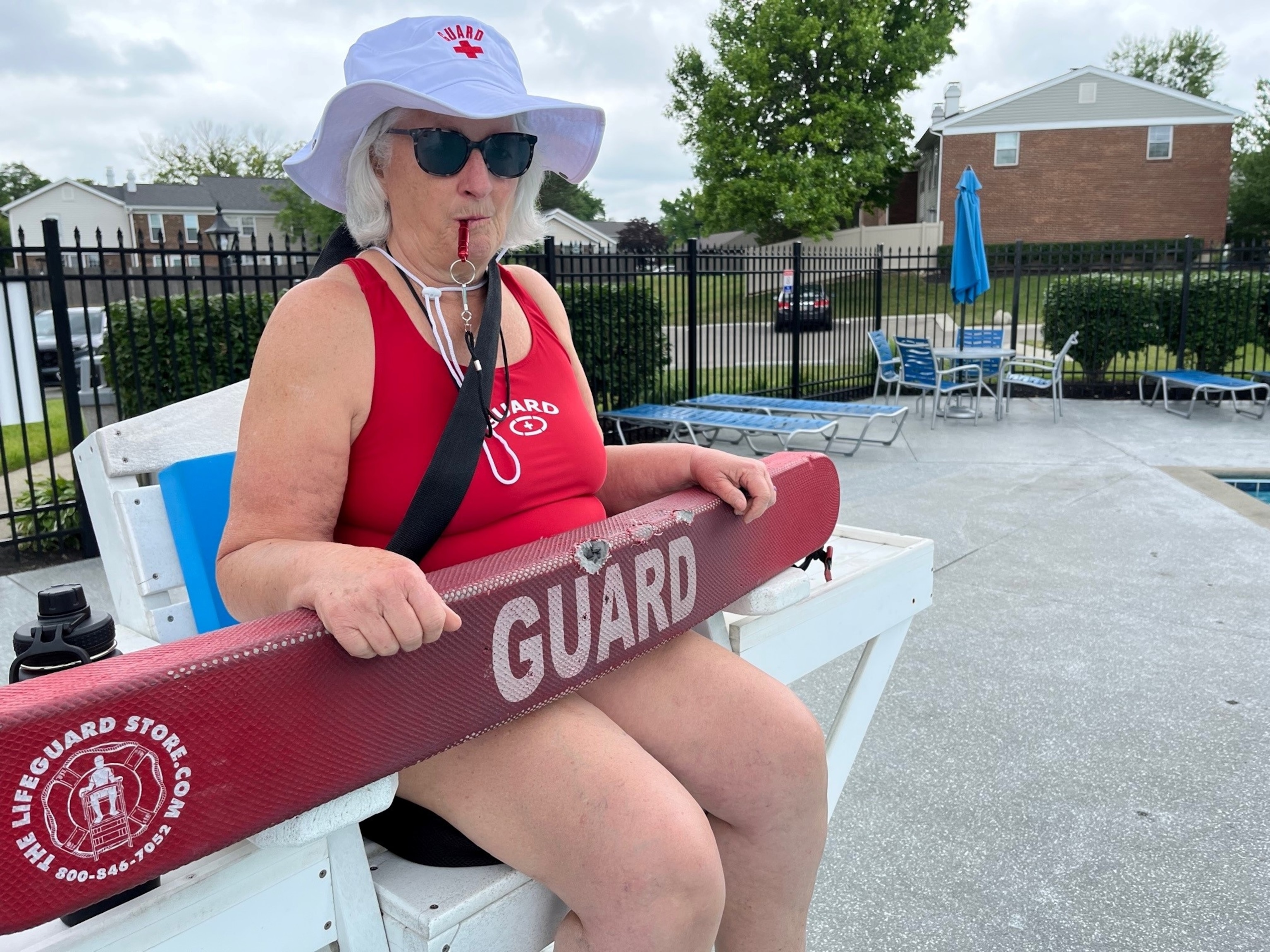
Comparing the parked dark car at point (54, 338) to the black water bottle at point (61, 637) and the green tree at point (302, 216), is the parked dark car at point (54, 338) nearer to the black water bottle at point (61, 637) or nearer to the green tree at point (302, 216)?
the black water bottle at point (61, 637)

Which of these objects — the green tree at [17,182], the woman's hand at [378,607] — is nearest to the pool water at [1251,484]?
the woman's hand at [378,607]

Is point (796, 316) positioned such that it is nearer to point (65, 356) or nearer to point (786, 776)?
point (65, 356)

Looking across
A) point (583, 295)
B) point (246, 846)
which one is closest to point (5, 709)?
point (246, 846)

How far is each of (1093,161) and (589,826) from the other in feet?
135

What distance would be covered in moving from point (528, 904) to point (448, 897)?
0.13 m

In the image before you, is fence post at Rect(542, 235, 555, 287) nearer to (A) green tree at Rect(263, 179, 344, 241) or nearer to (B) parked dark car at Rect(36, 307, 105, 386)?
(B) parked dark car at Rect(36, 307, 105, 386)

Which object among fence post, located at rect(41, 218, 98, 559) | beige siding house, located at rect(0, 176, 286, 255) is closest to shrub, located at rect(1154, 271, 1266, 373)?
fence post, located at rect(41, 218, 98, 559)

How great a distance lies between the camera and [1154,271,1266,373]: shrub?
11555 millimetres

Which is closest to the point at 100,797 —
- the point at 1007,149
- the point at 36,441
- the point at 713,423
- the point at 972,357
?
the point at 713,423

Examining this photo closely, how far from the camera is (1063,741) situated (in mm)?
3037

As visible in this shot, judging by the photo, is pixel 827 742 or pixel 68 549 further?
pixel 68 549

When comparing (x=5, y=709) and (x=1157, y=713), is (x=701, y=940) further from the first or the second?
(x=1157, y=713)

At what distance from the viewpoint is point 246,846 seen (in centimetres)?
106

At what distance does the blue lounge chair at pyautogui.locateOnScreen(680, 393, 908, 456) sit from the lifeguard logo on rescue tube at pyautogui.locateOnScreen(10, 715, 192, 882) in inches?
290
